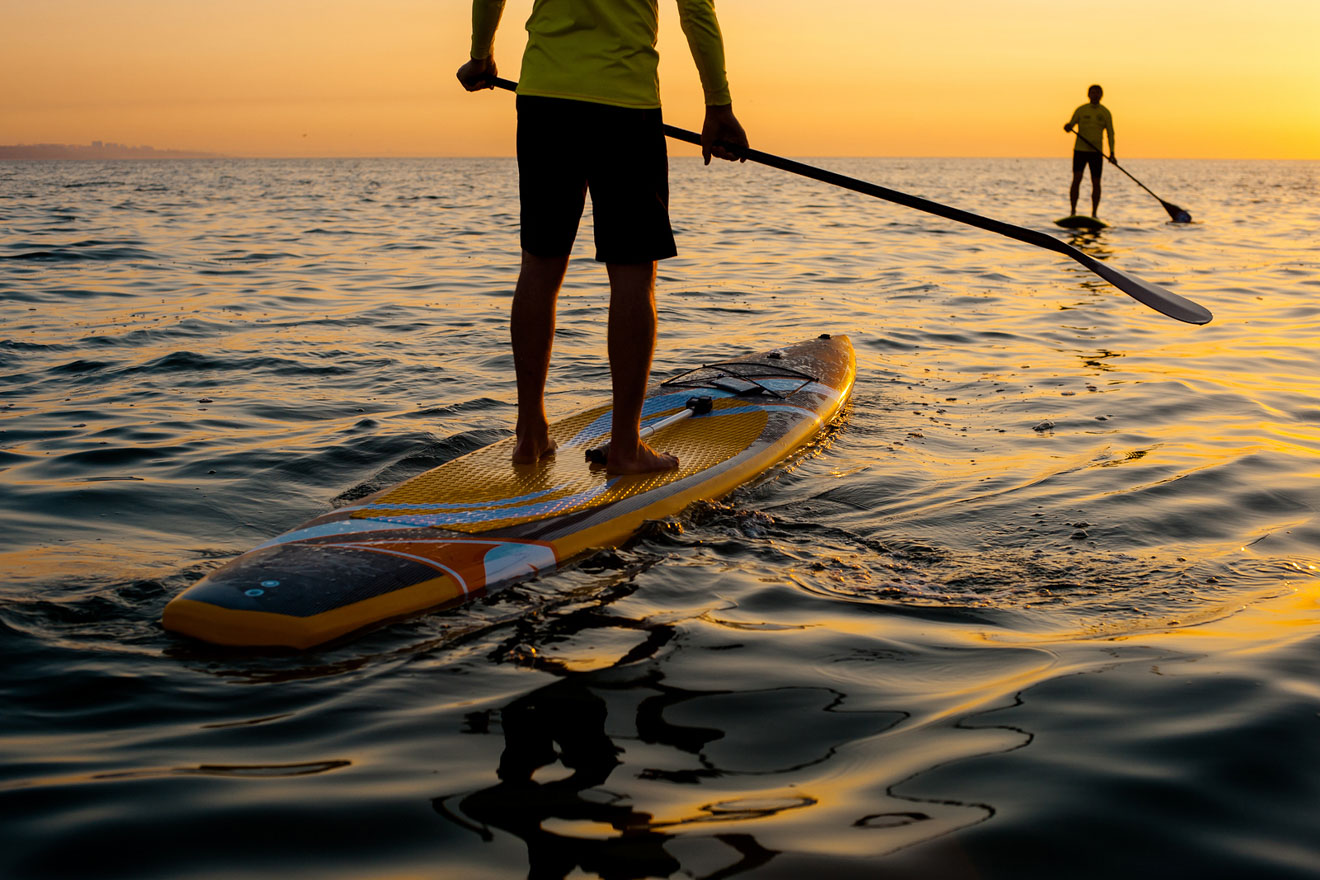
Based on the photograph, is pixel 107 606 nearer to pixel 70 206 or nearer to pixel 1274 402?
pixel 1274 402

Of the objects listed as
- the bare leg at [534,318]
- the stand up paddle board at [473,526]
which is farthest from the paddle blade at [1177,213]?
the bare leg at [534,318]

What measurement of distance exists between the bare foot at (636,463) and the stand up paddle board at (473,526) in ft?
0.14

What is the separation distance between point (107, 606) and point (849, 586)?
6.67ft

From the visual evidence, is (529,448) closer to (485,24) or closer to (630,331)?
(630,331)

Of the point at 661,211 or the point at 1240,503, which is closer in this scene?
the point at 661,211

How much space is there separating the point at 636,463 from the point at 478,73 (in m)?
1.60

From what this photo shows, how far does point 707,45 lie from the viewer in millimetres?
3488

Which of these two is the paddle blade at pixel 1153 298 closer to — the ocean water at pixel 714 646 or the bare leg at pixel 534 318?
the ocean water at pixel 714 646

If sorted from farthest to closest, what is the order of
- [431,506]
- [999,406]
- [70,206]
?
[70,206] < [999,406] < [431,506]

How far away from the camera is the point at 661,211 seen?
136 inches

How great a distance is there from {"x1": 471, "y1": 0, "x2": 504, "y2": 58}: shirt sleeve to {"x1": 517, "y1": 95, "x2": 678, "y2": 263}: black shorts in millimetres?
544

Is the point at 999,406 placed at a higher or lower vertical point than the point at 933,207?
lower

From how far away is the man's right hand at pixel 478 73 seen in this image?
3.95 metres

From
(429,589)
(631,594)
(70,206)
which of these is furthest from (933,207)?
(70,206)
